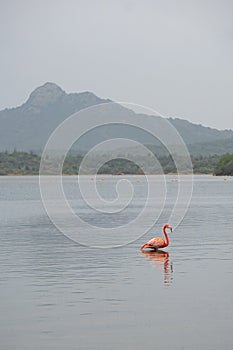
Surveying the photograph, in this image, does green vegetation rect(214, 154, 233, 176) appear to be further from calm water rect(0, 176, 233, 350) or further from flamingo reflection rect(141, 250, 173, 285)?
flamingo reflection rect(141, 250, 173, 285)

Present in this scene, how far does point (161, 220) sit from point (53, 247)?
588 inches

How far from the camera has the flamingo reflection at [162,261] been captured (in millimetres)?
21047

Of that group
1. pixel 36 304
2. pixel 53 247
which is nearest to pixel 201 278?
pixel 36 304

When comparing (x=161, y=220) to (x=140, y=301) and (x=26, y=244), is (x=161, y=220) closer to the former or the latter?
(x=26, y=244)

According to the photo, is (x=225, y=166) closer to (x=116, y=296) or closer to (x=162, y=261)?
(x=162, y=261)

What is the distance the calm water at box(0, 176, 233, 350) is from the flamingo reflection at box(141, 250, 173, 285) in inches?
1.2

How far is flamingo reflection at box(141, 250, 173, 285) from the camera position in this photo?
69.1 ft

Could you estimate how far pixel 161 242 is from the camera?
1078 inches

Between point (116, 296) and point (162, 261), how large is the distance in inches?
257

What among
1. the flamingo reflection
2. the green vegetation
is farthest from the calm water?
the green vegetation

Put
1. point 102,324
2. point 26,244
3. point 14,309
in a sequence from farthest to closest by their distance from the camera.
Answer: point 26,244 → point 14,309 → point 102,324

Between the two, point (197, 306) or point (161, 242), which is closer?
point (197, 306)

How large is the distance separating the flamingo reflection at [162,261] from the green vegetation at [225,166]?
139 meters

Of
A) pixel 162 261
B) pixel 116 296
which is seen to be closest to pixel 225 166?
pixel 162 261
